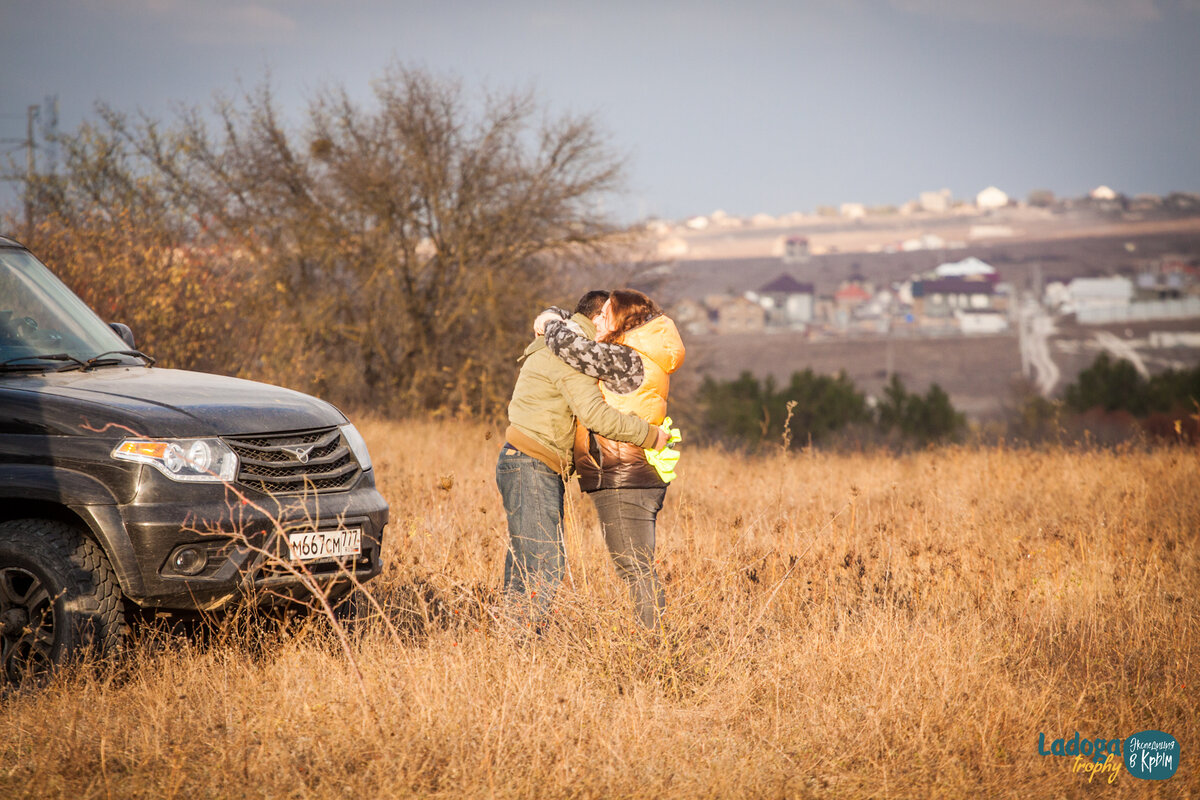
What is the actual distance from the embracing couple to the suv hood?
3.17 feet

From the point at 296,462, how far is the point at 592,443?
1326mm

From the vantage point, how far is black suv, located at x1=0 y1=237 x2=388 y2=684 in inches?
163

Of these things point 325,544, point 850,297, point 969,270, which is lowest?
point 850,297

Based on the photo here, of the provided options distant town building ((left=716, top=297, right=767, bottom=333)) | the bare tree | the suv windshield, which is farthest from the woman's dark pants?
distant town building ((left=716, top=297, right=767, bottom=333))

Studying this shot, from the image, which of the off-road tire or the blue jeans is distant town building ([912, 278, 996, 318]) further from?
the off-road tire

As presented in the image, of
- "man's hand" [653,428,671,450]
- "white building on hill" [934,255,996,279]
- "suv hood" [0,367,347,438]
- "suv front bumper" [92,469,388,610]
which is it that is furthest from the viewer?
"white building on hill" [934,255,996,279]

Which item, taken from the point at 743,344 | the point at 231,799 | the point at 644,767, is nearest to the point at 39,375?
the point at 231,799

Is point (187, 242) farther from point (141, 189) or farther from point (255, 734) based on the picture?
point (255, 734)

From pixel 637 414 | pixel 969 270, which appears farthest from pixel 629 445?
pixel 969 270

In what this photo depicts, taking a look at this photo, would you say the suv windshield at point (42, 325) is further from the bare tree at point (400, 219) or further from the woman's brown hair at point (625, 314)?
the bare tree at point (400, 219)

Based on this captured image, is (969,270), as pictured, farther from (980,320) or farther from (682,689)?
(682,689)

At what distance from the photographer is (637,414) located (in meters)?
4.82

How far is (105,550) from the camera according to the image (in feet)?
13.6

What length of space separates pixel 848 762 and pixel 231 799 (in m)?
2.15
